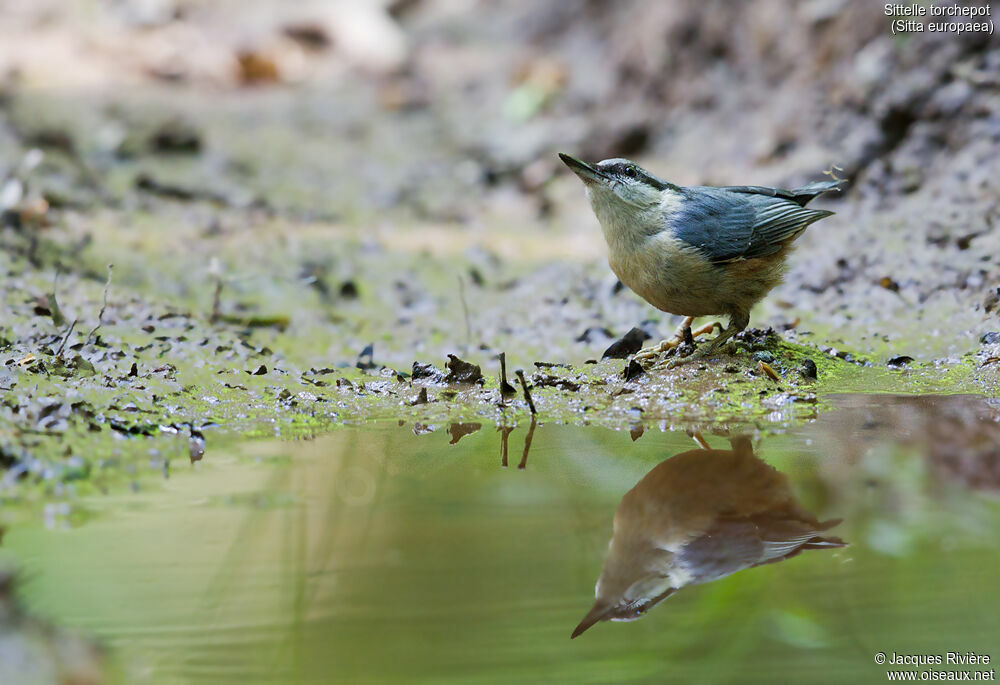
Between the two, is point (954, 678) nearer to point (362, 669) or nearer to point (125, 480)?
point (362, 669)

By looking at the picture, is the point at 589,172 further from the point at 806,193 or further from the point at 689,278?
the point at 806,193

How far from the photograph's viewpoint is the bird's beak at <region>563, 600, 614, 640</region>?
2074 millimetres

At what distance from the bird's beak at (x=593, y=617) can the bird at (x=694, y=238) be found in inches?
87.3

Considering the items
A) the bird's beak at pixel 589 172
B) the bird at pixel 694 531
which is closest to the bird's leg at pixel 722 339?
the bird's beak at pixel 589 172

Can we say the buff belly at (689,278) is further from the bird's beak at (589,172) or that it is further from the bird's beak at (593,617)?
the bird's beak at (593,617)

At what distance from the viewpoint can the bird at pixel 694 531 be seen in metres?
2.27

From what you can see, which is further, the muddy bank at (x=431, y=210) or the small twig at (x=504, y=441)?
the muddy bank at (x=431, y=210)

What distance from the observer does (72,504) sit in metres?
2.84

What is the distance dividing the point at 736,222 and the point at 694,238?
0.29m

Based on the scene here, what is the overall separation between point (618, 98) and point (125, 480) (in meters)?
6.66

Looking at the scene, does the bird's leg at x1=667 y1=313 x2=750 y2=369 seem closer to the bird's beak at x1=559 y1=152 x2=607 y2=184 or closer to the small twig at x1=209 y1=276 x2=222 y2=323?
the bird's beak at x1=559 y1=152 x2=607 y2=184

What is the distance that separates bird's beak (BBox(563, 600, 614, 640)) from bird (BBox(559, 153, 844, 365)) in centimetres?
222

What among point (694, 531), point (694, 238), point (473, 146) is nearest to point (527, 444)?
point (694, 531)

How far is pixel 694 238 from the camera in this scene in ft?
13.5
